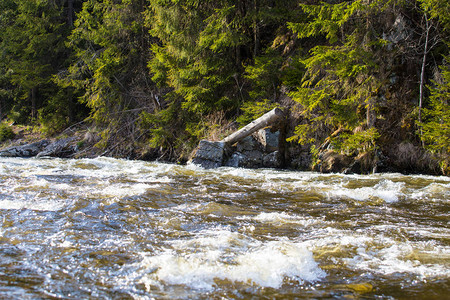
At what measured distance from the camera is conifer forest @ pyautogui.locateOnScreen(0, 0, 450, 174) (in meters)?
8.95

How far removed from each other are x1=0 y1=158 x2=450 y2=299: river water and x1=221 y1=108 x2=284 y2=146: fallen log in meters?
4.17

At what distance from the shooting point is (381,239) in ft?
12.5

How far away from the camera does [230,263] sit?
316cm

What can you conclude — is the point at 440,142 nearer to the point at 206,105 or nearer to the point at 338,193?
the point at 338,193

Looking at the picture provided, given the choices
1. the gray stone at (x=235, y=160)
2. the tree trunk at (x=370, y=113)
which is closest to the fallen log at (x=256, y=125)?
the gray stone at (x=235, y=160)

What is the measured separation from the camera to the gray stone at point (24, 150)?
16.0m

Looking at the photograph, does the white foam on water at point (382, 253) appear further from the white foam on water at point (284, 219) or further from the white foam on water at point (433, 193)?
the white foam on water at point (433, 193)

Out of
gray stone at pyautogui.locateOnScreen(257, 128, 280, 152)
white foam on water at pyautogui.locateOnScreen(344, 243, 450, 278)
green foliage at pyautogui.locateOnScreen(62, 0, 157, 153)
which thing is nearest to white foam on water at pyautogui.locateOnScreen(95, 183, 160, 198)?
white foam on water at pyautogui.locateOnScreen(344, 243, 450, 278)

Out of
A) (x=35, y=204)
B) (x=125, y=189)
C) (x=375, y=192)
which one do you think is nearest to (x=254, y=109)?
(x=375, y=192)

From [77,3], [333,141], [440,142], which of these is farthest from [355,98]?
[77,3]

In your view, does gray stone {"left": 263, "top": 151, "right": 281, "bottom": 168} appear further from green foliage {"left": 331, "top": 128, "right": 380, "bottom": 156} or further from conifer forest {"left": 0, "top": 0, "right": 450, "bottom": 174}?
green foliage {"left": 331, "top": 128, "right": 380, "bottom": 156}

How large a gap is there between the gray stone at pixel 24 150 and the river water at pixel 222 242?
35.1 ft

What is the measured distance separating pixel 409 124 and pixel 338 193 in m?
4.15

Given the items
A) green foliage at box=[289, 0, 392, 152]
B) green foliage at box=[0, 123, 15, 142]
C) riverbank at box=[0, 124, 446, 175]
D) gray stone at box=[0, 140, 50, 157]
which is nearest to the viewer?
green foliage at box=[289, 0, 392, 152]
